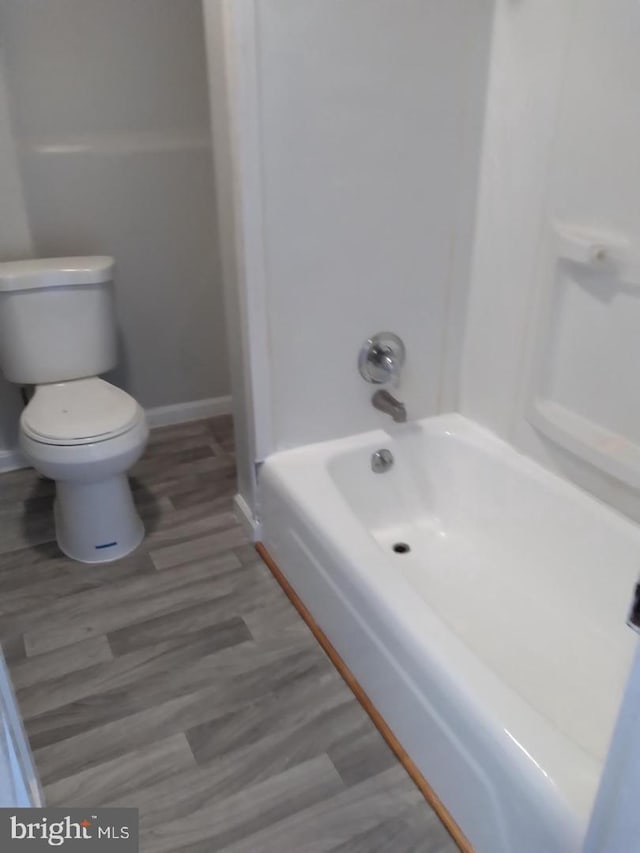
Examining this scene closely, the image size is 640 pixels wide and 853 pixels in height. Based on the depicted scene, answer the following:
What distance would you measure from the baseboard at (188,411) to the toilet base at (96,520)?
749 mm

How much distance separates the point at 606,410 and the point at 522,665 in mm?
625

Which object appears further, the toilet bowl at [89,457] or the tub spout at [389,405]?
the tub spout at [389,405]

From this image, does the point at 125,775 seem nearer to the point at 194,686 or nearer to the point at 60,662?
the point at 194,686

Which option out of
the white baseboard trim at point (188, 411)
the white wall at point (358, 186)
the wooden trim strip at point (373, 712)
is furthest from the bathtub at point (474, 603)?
the white baseboard trim at point (188, 411)

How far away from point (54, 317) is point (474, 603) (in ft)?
5.01

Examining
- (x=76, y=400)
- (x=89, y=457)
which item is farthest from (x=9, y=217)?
(x=89, y=457)

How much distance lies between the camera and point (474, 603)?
1.73 meters

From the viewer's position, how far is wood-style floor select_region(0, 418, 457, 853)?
1304 millimetres

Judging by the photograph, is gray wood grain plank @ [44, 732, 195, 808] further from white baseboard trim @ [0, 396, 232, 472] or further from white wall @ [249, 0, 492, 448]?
white baseboard trim @ [0, 396, 232, 472]

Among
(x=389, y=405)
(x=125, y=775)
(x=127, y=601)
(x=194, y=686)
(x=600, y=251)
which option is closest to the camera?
(x=125, y=775)

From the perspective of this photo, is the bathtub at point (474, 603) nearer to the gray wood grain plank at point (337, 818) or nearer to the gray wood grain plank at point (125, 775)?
the gray wood grain plank at point (337, 818)

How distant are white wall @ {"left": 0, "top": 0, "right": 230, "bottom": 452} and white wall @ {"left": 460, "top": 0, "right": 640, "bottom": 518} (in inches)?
44.4

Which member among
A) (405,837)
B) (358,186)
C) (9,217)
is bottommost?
(405,837)

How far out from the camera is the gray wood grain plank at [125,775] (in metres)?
1.34
